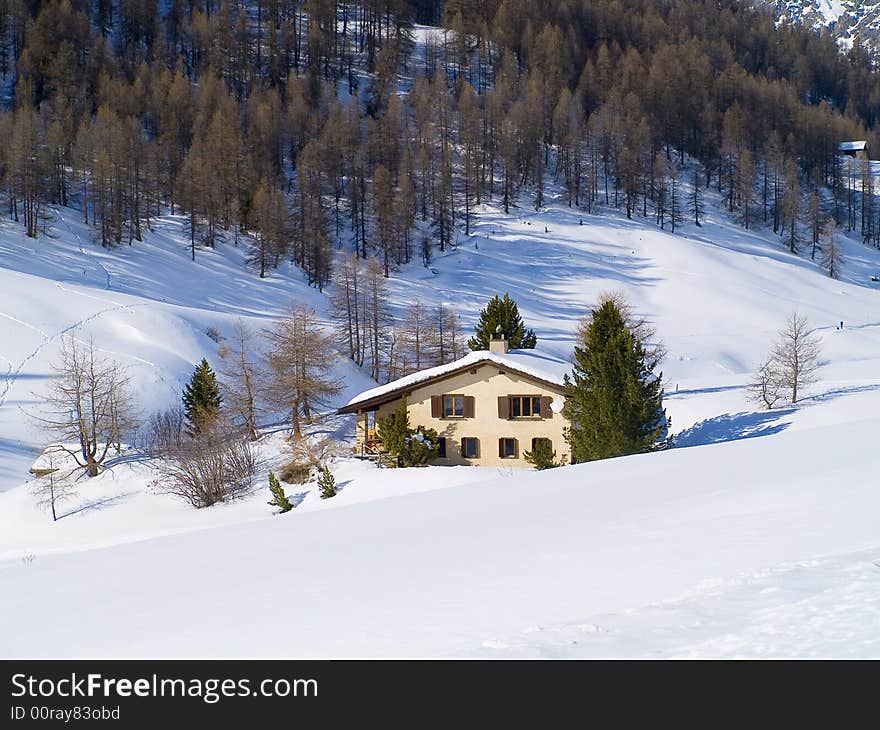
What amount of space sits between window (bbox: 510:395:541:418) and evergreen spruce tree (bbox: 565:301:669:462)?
4161 millimetres

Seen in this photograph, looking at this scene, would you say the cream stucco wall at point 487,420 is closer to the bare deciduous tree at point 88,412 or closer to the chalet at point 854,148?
the bare deciduous tree at point 88,412

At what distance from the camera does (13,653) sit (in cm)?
630

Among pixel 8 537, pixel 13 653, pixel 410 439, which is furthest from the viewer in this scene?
pixel 410 439

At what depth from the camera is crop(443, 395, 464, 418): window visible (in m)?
34.2

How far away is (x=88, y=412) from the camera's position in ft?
121

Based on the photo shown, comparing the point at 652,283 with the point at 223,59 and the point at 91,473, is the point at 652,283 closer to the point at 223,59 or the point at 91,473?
the point at 91,473

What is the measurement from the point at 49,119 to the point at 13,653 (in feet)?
291

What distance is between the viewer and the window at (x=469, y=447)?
34.1m

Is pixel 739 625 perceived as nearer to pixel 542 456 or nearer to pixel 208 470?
pixel 542 456

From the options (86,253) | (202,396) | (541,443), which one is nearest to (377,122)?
(86,253)

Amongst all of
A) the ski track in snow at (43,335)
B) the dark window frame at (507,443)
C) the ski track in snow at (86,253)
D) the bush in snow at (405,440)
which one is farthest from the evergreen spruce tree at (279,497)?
the ski track in snow at (86,253)

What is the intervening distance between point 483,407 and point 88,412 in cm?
1939

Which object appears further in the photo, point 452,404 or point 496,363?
point 452,404
